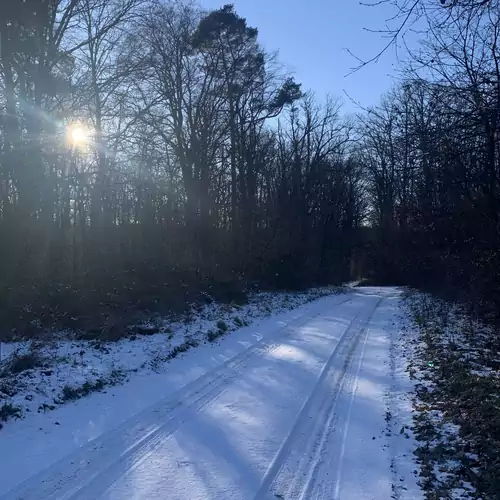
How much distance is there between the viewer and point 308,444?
245 inches

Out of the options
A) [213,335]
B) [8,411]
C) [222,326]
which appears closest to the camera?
[8,411]

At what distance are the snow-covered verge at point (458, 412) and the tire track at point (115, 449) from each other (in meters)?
3.13

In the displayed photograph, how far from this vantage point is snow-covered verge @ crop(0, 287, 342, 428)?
795 cm

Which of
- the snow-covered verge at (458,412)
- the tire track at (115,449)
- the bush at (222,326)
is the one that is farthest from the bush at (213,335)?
the snow-covered verge at (458,412)

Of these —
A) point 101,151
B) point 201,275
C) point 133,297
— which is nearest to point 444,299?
point 201,275

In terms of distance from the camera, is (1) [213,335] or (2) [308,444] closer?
(2) [308,444]

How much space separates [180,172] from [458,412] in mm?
31125

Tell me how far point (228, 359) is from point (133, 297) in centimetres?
782

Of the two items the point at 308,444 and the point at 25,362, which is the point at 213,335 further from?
the point at 308,444

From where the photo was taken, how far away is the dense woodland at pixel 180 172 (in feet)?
31.6

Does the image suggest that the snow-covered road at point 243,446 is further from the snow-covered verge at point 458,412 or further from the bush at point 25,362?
the bush at point 25,362

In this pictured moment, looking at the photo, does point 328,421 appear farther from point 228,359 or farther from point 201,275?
point 201,275

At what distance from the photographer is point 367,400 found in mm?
8141

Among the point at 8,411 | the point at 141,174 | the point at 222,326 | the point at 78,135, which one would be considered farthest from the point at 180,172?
the point at 8,411
